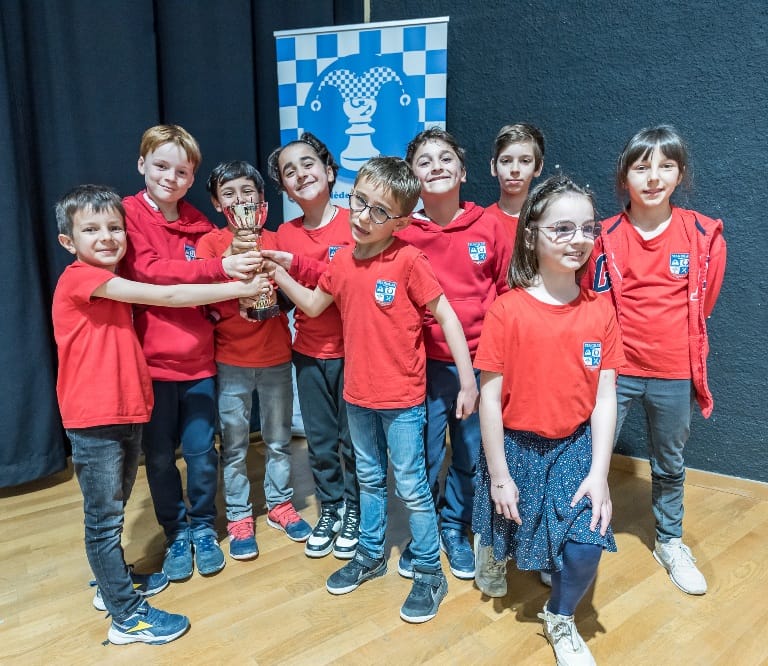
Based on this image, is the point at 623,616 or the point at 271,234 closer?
the point at 623,616

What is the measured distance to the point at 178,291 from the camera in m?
1.68

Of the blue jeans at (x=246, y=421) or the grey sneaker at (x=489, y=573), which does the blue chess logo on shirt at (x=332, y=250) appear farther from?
the grey sneaker at (x=489, y=573)

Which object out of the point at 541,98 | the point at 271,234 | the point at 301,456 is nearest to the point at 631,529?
the point at 301,456

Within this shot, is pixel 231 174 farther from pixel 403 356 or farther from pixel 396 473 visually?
pixel 396 473

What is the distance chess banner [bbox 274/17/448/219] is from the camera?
2.73m

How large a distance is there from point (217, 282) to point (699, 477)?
2210 millimetres

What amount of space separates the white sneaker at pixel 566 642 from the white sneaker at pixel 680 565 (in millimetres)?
496

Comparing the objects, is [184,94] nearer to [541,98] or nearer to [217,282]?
[217,282]

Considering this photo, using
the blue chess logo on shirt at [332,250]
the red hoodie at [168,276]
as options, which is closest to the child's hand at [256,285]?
the red hoodie at [168,276]

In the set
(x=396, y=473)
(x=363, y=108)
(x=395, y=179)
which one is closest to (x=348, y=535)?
(x=396, y=473)

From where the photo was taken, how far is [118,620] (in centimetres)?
159

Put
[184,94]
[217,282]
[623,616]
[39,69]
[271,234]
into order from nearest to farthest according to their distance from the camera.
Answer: [623,616], [217,282], [271,234], [39,69], [184,94]

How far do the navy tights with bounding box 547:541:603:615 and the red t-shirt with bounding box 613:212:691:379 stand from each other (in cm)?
68

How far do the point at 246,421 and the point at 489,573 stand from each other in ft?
3.16
